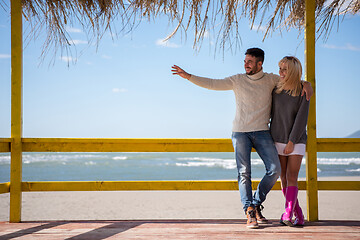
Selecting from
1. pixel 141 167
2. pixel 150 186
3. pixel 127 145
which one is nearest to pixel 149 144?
pixel 127 145

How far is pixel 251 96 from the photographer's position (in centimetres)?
293

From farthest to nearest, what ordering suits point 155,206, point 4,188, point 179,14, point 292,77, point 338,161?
point 338,161 < point 155,206 < point 179,14 < point 4,188 < point 292,77

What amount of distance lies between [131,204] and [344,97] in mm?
24937

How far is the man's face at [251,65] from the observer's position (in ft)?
9.64

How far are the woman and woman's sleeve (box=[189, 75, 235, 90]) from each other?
0.37m

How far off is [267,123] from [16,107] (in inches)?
84.3

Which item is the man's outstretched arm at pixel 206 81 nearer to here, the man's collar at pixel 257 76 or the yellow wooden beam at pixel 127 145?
the man's collar at pixel 257 76

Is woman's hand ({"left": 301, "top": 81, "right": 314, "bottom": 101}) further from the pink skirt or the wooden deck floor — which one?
the wooden deck floor

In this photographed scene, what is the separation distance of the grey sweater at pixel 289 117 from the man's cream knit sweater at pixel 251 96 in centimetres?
7

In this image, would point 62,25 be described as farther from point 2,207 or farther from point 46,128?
point 46,128

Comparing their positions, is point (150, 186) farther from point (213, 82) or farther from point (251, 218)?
point (213, 82)

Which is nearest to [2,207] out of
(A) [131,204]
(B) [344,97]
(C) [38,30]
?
(A) [131,204]

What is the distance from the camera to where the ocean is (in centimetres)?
1603

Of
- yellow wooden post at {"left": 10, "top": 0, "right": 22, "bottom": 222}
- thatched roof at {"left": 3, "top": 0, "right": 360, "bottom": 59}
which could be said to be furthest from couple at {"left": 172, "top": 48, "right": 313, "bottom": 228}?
yellow wooden post at {"left": 10, "top": 0, "right": 22, "bottom": 222}
